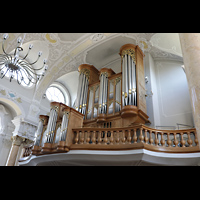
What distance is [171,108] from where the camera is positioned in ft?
29.1

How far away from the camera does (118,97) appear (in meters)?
8.30

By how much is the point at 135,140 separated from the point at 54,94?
780 centimetres

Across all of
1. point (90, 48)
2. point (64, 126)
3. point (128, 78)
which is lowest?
point (64, 126)

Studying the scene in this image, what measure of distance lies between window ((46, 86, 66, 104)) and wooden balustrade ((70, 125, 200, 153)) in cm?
598

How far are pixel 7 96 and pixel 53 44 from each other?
3261 millimetres

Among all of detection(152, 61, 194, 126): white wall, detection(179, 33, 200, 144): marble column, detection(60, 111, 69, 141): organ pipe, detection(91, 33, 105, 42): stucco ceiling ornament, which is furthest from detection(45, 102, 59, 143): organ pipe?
detection(179, 33, 200, 144): marble column

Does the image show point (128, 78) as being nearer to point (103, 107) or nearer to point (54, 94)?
point (103, 107)

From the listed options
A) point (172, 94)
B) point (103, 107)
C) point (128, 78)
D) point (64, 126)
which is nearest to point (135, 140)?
point (64, 126)

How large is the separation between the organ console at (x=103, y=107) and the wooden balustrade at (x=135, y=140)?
1.43ft

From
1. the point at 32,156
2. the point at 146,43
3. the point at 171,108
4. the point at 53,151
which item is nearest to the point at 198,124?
the point at 53,151

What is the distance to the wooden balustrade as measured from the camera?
5.65 meters

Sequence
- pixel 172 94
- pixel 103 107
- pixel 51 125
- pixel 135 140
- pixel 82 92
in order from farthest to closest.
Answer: pixel 82 92 → pixel 172 94 → pixel 103 107 → pixel 51 125 → pixel 135 140

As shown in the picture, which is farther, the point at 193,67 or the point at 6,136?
the point at 6,136
